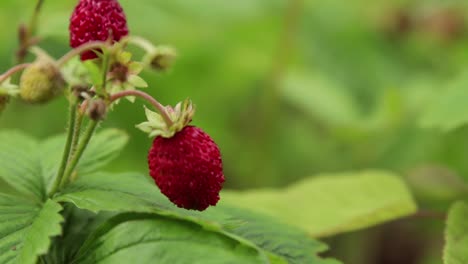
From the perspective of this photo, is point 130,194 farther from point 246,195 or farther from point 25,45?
point 246,195

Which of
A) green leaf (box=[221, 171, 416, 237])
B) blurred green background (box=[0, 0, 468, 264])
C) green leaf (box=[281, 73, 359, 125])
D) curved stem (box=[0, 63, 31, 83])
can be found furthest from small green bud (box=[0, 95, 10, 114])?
green leaf (box=[281, 73, 359, 125])

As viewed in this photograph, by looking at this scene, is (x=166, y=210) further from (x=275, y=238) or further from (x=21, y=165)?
(x=21, y=165)

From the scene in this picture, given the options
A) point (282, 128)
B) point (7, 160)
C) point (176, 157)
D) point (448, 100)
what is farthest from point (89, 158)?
point (282, 128)

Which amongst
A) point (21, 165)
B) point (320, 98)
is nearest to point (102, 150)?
point (21, 165)

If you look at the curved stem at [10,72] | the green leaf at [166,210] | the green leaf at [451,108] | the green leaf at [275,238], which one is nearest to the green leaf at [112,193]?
the green leaf at [166,210]

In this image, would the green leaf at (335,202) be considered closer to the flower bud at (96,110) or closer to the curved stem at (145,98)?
the curved stem at (145,98)

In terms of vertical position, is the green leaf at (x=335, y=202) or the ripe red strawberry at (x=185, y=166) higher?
the green leaf at (x=335, y=202)
